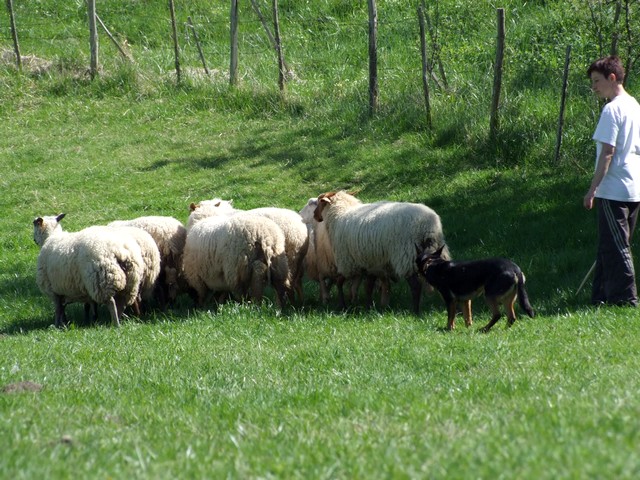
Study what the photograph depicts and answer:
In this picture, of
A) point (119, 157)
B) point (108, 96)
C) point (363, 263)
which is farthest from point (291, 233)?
point (108, 96)

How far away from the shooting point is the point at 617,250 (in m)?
8.45

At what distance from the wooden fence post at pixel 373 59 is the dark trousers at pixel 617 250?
375 inches

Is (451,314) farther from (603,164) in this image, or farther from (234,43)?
(234,43)

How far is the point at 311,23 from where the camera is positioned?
84.2ft

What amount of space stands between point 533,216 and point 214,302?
444cm

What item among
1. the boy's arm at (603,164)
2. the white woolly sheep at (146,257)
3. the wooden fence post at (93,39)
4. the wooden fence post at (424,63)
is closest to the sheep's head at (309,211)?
the white woolly sheep at (146,257)

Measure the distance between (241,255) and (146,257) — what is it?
124cm

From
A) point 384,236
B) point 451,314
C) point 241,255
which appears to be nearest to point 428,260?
point 451,314

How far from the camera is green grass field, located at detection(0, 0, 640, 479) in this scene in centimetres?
435

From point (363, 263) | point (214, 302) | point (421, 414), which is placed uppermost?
point (421, 414)

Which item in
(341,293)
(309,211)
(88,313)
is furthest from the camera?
(309,211)

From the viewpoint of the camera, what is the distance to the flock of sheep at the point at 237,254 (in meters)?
10.0

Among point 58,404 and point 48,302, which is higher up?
point 58,404

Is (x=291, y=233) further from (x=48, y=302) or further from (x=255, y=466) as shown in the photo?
(x=255, y=466)
